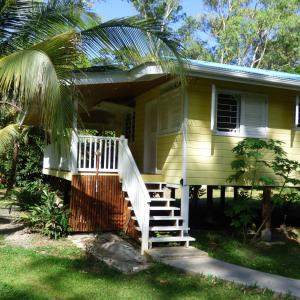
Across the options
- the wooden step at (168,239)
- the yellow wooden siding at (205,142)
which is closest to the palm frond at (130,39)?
the yellow wooden siding at (205,142)

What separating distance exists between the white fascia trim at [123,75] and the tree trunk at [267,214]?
12.9 feet

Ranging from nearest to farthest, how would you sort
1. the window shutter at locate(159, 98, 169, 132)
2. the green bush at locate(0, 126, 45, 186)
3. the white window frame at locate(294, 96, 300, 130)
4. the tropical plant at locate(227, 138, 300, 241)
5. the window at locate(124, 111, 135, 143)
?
the tropical plant at locate(227, 138, 300, 241), the white window frame at locate(294, 96, 300, 130), the window shutter at locate(159, 98, 169, 132), the window at locate(124, 111, 135, 143), the green bush at locate(0, 126, 45, 186)

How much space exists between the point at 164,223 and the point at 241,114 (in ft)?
10.7

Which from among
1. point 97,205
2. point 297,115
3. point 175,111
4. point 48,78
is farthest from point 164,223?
point 48,78

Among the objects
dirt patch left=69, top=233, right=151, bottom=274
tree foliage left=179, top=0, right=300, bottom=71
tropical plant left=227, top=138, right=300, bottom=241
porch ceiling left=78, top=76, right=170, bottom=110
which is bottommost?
dirt patch left=69, top=233, right=151, bottom=274

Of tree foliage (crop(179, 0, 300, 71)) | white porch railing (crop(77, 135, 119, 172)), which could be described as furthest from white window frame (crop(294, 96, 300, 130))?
tree foliage (crop(179, 0, 300, 71))

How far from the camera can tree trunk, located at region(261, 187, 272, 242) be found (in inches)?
428

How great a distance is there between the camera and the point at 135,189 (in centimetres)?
990

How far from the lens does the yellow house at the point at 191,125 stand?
1008 cm

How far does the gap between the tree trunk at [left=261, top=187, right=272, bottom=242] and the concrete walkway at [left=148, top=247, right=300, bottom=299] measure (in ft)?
8.05

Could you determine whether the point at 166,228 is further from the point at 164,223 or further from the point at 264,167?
the point at 264,167

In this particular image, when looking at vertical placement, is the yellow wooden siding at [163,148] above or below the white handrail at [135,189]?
above

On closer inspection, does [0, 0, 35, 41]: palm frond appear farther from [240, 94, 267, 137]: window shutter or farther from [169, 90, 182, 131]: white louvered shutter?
[240, 94, 267, 137]: window shutter

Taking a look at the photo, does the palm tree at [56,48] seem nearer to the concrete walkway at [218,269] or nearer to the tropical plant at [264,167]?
the tropical plant at [264,167]
